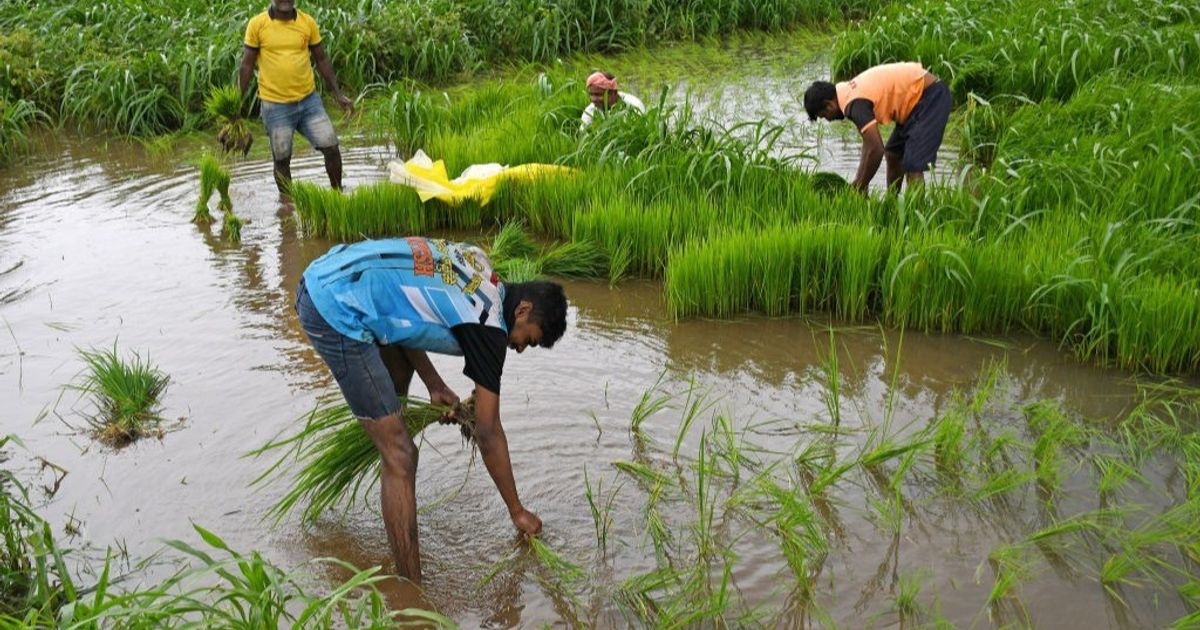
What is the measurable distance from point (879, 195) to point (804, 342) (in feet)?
4.06

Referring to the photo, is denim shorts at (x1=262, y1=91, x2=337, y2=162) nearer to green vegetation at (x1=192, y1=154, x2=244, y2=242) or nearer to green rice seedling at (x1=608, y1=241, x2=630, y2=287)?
green vegetation at (x1=192, y1=154, x2=244, y2=242)

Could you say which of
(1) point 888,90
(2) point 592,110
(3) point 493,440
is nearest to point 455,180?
(2) point 592,110

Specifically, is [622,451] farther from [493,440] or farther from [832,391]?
[493,440]

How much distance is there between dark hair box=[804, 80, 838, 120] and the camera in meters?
5.86

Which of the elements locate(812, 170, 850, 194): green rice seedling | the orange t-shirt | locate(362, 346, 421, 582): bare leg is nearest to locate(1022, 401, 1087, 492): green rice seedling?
locate(362, 346, 421, 582): bare leg

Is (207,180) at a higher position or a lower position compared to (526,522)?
higher

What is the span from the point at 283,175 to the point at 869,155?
3765 millimetres

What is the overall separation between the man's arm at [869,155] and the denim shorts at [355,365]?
11.6ft

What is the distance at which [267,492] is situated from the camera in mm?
3781

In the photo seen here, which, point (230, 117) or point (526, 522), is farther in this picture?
point (230, 117)

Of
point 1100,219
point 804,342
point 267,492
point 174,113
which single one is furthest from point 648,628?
point 174,113

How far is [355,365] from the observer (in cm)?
312

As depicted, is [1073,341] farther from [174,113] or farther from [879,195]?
[174,113]

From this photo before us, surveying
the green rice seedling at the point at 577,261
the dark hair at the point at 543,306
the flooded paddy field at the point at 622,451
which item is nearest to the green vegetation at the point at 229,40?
the flooded paddy field at the point at 622,451
